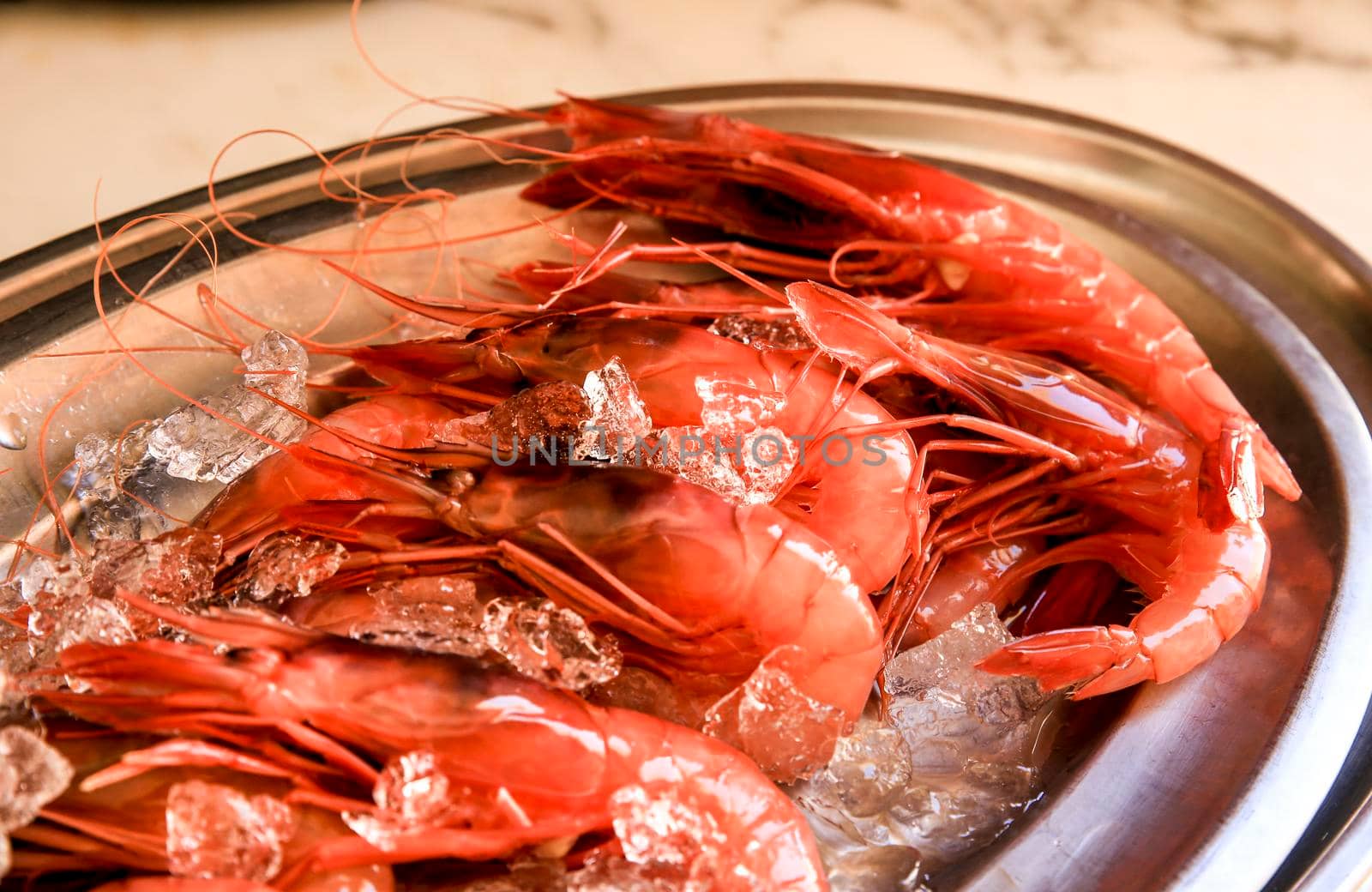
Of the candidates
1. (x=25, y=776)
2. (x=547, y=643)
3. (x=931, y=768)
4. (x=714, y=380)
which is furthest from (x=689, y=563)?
(x=25, y=776)

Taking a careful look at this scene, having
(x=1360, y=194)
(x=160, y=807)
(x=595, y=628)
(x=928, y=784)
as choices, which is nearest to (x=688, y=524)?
(x=595, y=628)

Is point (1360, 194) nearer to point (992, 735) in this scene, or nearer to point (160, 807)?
point (992, 735)

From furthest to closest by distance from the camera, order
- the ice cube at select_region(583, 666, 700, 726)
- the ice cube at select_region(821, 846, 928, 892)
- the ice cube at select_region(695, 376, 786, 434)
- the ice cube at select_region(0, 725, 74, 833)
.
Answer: the ice cube at select_region(695, 376, 786, 434) < the ice cube at select_region(583, 666, 700, 726) < the ice cube at select_region(821, 846, 928, 892) < the ice cube at select_region(0, 725, 74, 833)

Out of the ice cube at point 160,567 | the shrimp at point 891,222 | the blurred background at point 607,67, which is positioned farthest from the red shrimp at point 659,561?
the blurred background at point 607,67

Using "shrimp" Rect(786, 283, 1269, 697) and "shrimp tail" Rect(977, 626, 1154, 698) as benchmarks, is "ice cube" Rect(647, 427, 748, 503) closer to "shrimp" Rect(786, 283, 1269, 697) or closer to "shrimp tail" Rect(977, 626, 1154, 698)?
"shrimp" Rect(786, 283, 1269, 697)

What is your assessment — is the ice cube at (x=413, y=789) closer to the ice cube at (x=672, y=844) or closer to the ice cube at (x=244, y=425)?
the ice cube at (x=672, y=844)

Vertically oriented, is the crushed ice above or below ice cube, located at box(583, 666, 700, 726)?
below

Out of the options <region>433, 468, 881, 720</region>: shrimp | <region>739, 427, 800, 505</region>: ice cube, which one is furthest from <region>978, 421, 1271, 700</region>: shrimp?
<region>739, 427, 800, 505</region>: ice cube
